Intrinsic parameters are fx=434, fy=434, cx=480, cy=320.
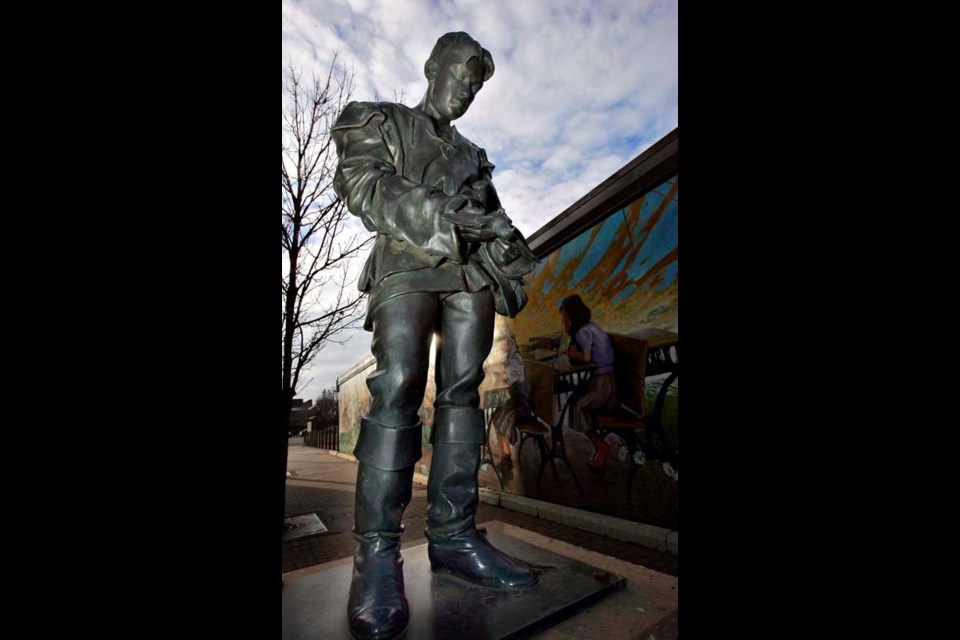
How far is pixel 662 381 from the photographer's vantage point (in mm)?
3713

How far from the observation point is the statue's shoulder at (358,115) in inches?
65.6

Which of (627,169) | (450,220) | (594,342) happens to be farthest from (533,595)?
(627,169)

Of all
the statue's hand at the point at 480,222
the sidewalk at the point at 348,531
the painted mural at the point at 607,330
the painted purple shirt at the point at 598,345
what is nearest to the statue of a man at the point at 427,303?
the statue's hand at the point at 480,222

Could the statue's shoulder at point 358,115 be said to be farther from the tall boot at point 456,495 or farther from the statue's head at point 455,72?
the tall boot at point 456,495

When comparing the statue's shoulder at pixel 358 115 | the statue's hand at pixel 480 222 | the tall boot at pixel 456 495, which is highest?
the statue's shoulder at pixel 358 115

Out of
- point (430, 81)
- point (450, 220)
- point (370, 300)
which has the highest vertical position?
point (430, 81)

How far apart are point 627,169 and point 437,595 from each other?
3683mm

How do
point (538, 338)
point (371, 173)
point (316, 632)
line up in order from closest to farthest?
point (316, 632)
point (371, 173)
point (538, 338)

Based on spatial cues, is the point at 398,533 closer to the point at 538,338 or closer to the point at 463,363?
the point at 463,363

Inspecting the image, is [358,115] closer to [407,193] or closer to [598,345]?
[407,193]

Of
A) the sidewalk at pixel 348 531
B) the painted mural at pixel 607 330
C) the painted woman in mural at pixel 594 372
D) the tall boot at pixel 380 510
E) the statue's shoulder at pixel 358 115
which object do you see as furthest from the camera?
the painted woman in mural at pixel 594 372

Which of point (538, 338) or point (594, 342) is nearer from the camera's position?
point (594, 342)

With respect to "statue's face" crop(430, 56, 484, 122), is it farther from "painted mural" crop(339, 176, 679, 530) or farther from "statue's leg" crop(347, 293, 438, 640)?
"painted mural" crop(339, 176, 679, 530)

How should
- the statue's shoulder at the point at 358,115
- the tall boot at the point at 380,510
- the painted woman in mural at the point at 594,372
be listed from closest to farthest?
the tall boot at the point at 380,510, the statue's shoulder at the point at 358,115, the painted woman in mural at the point at 594,372
